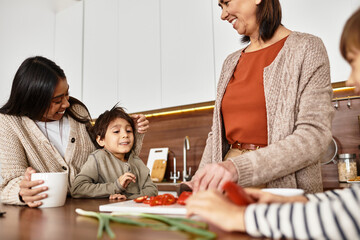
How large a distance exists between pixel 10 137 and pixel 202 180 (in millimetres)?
829

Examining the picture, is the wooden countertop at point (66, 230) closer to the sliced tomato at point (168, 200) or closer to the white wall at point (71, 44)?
the sliced tomato at point (168, 200)

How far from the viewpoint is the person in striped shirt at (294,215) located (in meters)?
0.43

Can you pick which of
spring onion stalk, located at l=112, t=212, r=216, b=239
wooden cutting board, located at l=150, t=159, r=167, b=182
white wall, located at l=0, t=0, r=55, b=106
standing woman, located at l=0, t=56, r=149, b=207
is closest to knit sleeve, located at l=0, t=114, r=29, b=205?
standing woman, located at l=0, t=56, r=149, b=207

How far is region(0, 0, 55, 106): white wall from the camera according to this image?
3.42m

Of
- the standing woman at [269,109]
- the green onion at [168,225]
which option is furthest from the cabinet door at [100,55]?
the green onion at [168,225]

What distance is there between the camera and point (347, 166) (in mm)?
2135

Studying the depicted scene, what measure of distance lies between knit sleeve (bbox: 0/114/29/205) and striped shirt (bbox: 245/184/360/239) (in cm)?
81

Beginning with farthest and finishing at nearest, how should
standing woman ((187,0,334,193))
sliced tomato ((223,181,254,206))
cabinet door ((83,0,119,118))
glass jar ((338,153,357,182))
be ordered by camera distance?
cabinet door ((83,0,119,118)), glass jar ((338,153,357,182)), standing woman ((187,0,334,193)), sliced tomato ((223,181,254,206))

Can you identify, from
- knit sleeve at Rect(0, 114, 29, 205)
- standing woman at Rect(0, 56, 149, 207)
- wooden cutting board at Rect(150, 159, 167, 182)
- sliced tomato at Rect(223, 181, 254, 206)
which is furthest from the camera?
wooden cutting board at Rect(150, 159, 167, 182)

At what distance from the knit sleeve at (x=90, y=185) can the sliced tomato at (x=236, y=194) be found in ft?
2.62

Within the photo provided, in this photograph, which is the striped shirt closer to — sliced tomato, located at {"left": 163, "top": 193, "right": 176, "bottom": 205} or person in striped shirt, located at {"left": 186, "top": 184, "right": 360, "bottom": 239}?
person in striped shirt, located at {"left": 186, "top": 184, "right": 360, "bottom": 239}

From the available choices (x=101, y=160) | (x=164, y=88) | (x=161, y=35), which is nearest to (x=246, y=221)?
(x=101, y=160)

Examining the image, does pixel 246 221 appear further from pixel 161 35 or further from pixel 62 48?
pixel 62 48

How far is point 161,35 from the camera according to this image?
119 inches
